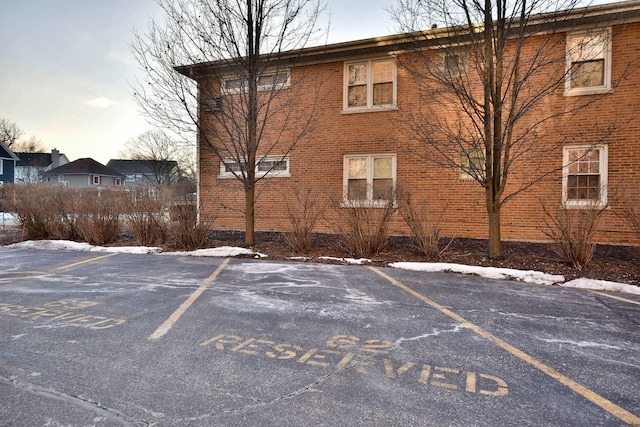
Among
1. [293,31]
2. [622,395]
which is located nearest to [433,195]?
[293,31]

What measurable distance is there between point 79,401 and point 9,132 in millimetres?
76835

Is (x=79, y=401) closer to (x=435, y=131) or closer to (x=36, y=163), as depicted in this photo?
(x=435, y=131)

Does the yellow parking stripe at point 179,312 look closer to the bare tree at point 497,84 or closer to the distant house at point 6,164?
the bare tree at point 497,84

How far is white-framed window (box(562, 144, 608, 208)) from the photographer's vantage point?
9.79 meters

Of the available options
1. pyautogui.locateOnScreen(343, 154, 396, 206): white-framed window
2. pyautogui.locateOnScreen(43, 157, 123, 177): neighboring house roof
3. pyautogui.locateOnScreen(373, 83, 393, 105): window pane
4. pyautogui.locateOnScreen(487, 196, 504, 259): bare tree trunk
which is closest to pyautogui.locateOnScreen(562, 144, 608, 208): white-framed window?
pyautogui.locateOnScreen(487, 196, 504, 259): bare tree trunk

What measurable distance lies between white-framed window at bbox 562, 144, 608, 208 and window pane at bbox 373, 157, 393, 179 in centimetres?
494

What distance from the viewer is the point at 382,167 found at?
12.0 m

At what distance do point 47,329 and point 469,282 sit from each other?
20.6ft

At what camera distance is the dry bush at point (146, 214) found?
33.7ft

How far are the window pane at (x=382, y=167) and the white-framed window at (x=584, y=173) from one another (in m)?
4.94

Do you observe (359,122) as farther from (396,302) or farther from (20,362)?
(20,362)

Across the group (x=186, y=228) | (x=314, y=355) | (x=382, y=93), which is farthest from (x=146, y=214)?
(x=314, y=355)

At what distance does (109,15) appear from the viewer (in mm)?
12258

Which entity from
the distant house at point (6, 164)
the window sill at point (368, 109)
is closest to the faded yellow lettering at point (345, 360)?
the window sill at point (368, 109)
